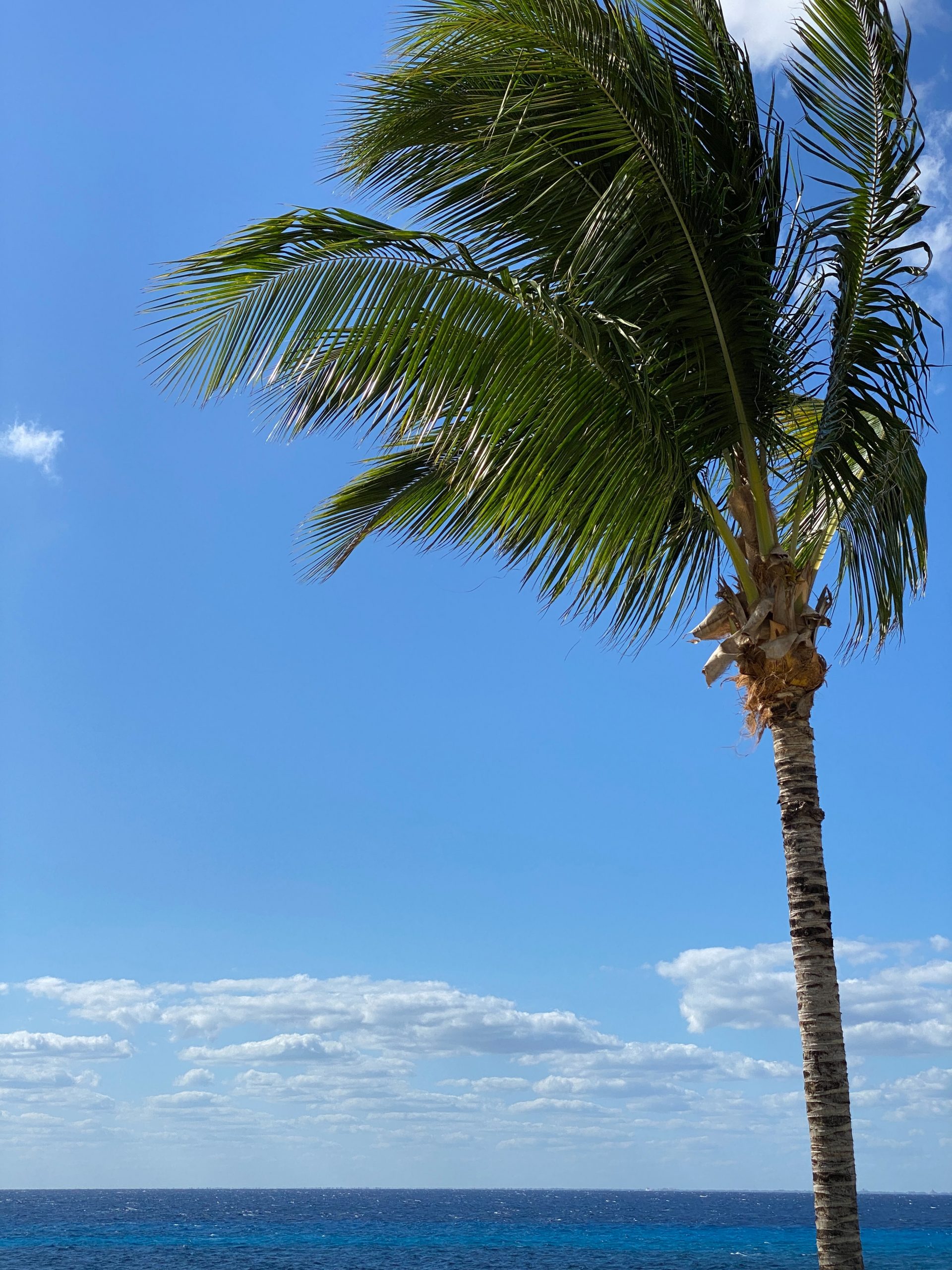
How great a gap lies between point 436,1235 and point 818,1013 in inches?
2873

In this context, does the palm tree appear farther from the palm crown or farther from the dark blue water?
the dark blue water

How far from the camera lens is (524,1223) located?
80.8 meters

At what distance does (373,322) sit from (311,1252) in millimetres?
62470

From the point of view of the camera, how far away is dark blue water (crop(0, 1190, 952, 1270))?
52062 millimetres

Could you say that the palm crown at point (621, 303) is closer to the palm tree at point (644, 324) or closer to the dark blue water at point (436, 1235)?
the palm tree at point (644, 324)

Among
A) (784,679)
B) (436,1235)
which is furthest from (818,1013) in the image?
(436,1235)

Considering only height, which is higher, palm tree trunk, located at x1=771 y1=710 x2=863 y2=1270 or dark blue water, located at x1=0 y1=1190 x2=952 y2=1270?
palm tree trunk, located at x1=771 y1=710 x2=863 y2=1270

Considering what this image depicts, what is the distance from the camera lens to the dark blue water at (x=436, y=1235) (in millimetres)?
52062

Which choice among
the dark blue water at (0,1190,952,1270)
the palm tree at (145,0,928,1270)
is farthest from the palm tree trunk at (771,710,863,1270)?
the dark blue water at (0,1190,952,1270)

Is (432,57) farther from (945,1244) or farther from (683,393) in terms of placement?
(945,1244)

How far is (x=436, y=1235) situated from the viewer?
68.9 meters

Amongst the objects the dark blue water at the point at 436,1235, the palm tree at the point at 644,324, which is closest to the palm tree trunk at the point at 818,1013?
the palm tree at the point at 644,324

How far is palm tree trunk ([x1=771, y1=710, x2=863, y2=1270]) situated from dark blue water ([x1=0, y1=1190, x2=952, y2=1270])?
50.9 meters

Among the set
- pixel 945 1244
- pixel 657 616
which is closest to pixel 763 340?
pixel 657 616
